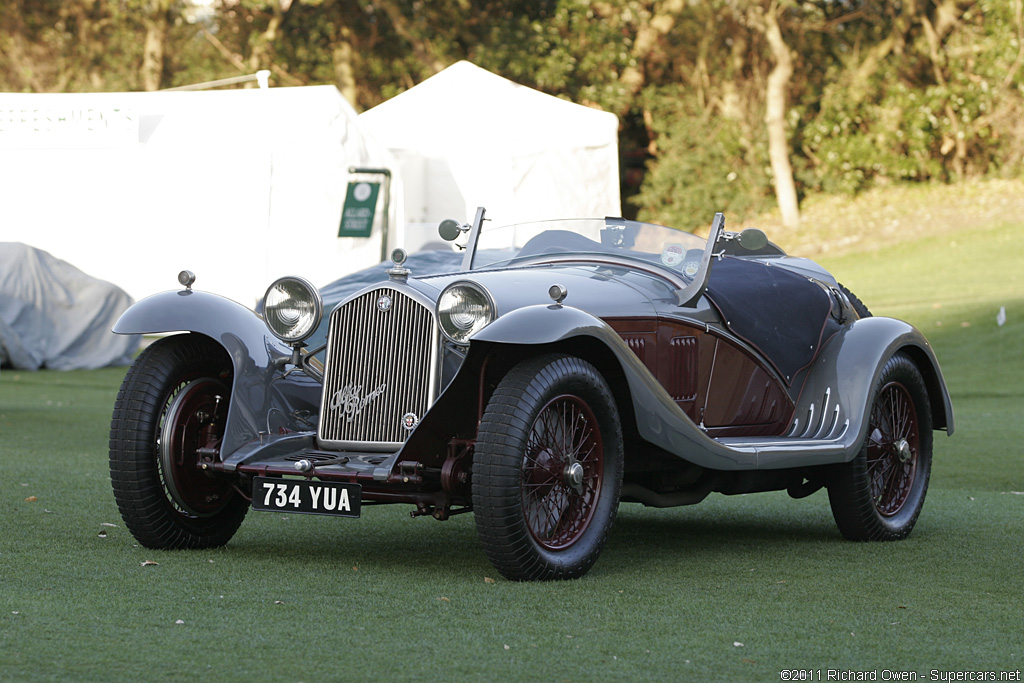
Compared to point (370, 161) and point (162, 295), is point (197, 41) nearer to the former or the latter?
point (370, 161)

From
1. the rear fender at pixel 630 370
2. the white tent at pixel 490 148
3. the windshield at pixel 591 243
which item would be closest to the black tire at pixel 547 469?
the rear fender at pixel 630 370

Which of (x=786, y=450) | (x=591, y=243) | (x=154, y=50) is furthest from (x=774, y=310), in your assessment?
(x=154, y=50)

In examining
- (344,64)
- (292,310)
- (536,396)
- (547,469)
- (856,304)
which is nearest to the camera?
(536,396)

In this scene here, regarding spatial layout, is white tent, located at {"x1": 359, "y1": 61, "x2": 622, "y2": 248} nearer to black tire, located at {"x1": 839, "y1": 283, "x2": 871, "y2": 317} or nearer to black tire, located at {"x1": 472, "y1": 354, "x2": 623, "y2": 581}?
black tire, located at {"x1": 839, "y1": 283, "x2": 871, "y2": 317}

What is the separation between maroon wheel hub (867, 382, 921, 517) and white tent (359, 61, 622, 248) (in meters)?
12.3

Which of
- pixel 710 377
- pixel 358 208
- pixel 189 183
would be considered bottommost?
pixel 710 377

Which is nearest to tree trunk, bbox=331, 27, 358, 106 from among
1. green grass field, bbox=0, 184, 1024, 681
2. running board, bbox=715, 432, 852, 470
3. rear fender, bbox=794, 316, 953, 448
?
green grass field, bbox=0, 184, 1024, 681

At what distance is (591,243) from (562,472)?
149cm

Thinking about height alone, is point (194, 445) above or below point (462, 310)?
below

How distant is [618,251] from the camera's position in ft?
19.2

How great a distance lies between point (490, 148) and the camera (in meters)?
18.9

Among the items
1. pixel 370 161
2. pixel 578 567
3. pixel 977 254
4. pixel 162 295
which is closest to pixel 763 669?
pixel 578 567

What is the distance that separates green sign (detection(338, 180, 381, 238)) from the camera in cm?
1742

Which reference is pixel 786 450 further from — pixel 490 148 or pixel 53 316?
pixel 490 148
